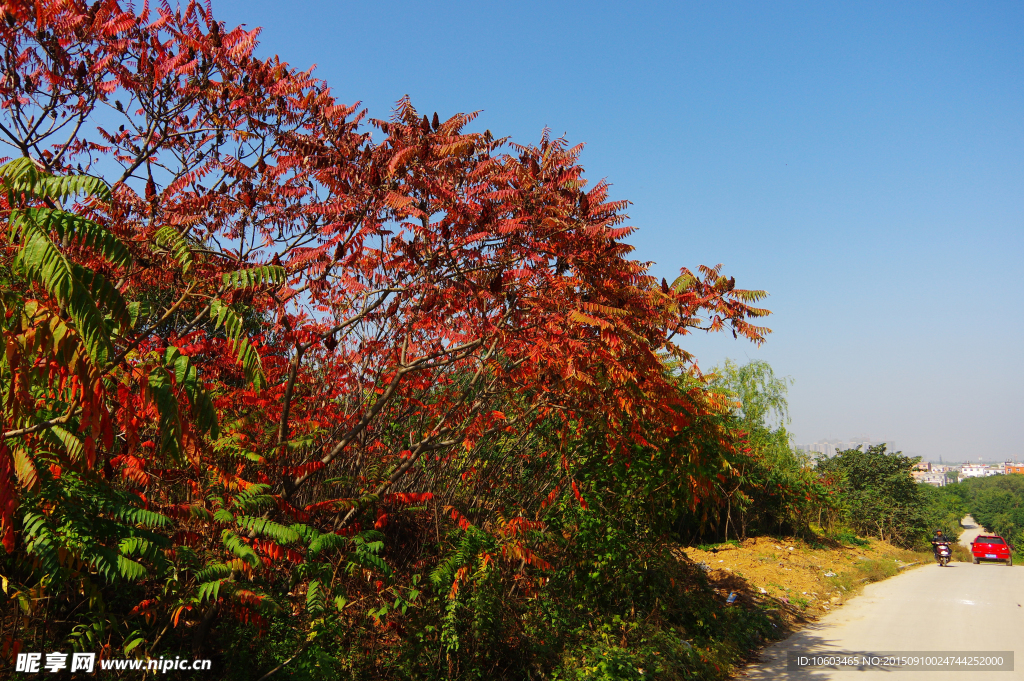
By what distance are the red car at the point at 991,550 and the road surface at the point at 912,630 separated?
1221 cm

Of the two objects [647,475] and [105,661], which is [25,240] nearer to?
[105,661]

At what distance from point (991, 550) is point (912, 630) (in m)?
20.9

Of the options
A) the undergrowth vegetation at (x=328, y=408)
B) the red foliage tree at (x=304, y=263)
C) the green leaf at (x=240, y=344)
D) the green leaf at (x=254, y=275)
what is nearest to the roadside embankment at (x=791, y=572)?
the undergrowth vegetation at (x=328, y=408)

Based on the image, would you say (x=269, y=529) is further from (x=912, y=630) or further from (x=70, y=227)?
(x=912, y=630)

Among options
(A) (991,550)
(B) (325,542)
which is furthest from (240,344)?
(A) (991,550)

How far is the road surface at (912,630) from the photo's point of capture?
7637 millimetres

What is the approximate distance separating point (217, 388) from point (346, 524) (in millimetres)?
1983

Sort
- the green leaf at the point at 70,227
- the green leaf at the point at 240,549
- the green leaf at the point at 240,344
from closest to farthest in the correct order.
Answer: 1. the green leaf at the point at 70,227
2. the green leaf at the point at 240,344
3. the green leaf at the point at 240,549

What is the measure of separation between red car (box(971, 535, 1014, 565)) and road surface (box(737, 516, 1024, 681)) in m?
12.2

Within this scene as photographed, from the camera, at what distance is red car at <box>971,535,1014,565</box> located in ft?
82.8

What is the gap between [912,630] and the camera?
9.87m

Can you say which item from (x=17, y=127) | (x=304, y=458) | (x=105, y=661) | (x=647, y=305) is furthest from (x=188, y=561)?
(x=647, y=305)

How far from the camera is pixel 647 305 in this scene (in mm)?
→ 7488

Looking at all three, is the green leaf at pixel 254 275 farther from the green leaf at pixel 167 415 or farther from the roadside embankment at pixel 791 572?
the roadside embankment at pixel 791 572
